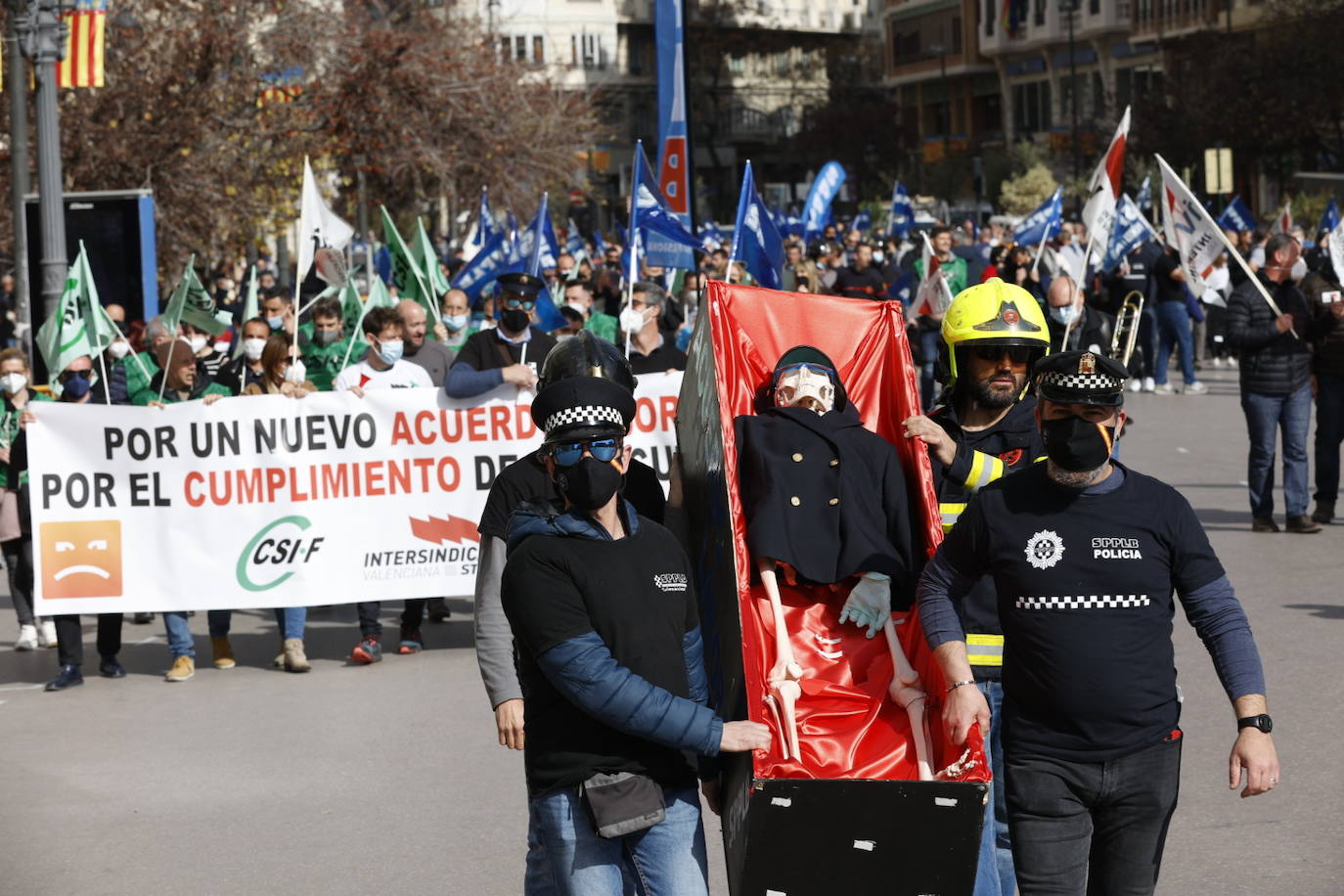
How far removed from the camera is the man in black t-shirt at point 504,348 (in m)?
10.2

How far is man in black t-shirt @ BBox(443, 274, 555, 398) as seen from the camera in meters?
10.2

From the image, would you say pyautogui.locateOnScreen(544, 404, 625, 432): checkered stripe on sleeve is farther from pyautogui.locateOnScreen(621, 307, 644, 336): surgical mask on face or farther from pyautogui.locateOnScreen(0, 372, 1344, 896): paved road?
pyautogui.locateOnScreen(621, 307, 644, 336): surgical mask on face

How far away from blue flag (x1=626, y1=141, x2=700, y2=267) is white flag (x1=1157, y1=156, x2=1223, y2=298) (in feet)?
11.5

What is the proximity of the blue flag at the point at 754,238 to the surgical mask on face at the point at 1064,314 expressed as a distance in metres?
2.77

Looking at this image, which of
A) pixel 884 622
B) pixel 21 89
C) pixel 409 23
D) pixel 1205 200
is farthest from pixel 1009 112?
pixel 884 622

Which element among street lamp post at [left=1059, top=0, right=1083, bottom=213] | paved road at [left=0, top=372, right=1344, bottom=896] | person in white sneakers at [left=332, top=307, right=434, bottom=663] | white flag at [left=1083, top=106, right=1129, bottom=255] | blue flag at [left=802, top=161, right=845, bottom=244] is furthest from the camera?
street lamp post at [left=1059, top=0, right=1083, bottom=213]

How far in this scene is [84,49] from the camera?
19188 mm

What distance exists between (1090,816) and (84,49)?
1690 centimetres

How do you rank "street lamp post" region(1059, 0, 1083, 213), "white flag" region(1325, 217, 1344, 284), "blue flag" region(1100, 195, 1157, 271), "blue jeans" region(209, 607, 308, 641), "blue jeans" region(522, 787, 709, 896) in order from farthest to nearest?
"street lamp post" region(1059, 0, 1083, 213)
"blue flag" region(1100, 195, 1157, 271)
"white flag" region(1325, 217, 1344, 284)
"blue jeans" region(209, 607, 308, 641)
"blue jeans" region(522, 787, 709, 896)

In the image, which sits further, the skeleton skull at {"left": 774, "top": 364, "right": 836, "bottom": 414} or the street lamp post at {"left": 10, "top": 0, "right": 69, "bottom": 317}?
the street lamp post at {"left": 10, "top": 0, "right": 69, "bottom": 317}

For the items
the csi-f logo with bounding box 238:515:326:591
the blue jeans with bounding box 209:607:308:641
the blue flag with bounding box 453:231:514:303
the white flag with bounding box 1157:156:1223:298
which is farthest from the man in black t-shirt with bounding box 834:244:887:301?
the blue jeans with bounding box 209:607:308:641

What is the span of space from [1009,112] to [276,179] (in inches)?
2261

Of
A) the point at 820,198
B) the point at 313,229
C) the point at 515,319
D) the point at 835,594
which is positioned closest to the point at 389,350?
the point at 515,319

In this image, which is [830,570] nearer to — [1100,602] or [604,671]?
[1100,602]
